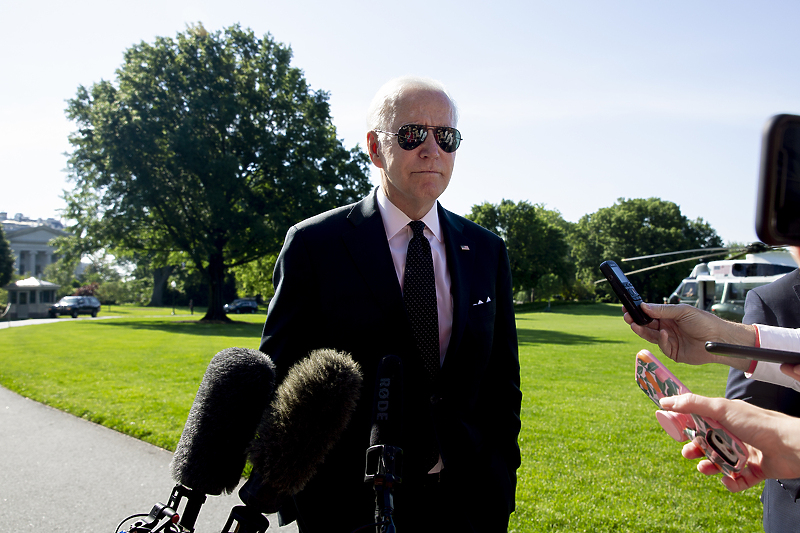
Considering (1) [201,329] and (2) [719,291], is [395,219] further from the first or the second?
(2) [719,291]

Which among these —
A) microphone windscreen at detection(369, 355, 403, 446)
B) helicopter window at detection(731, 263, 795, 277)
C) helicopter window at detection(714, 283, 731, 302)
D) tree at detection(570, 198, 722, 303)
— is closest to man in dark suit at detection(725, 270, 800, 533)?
microphone windscreen at detection(369, 355, 403, 446)

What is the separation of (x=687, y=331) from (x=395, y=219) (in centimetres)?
132

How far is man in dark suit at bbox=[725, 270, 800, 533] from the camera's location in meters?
2.36

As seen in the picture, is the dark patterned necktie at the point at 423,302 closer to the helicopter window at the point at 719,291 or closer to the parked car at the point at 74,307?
the helicopter window at the point at 719,291

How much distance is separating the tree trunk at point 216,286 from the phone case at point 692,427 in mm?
40018

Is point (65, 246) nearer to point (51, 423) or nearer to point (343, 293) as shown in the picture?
point (51, 423)

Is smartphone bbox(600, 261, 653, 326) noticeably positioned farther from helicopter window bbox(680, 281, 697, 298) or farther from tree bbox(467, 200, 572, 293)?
tree bbox(467, 200, 572, 293)

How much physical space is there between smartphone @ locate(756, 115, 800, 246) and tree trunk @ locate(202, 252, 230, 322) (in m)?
40.6

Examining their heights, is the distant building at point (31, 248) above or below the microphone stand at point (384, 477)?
above

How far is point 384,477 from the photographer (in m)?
1.46

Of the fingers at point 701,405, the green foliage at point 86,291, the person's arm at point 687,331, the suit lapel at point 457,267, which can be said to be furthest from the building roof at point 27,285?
the fingers at point 701,405

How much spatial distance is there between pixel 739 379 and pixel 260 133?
37420mm

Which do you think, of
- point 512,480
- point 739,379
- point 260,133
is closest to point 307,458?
point 512,480

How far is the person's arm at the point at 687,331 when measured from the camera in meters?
2.07
